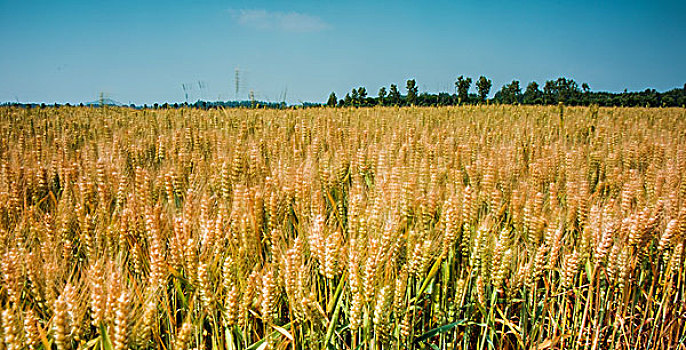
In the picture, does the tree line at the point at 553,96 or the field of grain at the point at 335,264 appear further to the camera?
the tree line at the point at 553,96

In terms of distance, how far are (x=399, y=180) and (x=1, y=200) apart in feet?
5.22

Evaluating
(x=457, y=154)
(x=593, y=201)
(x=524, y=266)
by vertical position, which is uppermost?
(x=457, y=154)

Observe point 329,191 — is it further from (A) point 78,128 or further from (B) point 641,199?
(A) point 78,128

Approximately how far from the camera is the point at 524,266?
1.30m

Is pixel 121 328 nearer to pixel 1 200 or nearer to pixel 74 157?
pixel 1 200

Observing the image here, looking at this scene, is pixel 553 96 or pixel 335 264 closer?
pixel 335 264

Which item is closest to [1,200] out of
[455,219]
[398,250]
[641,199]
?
[398,250]

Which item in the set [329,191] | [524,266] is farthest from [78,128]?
[524,266]

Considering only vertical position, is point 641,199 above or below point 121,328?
above

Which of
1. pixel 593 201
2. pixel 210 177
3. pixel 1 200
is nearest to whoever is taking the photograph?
pixel 1 200

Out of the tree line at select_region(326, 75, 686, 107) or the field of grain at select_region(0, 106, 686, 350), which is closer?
the field of grain at select_region(0, 106, 686, 350)

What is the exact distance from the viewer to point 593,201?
1.84 meters

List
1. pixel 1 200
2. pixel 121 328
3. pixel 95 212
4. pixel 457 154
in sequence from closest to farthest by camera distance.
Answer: pixel 121 328 < pixel 1 200 < pixel 95 212 < pixel 457 154

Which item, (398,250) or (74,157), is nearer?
(398,250)
